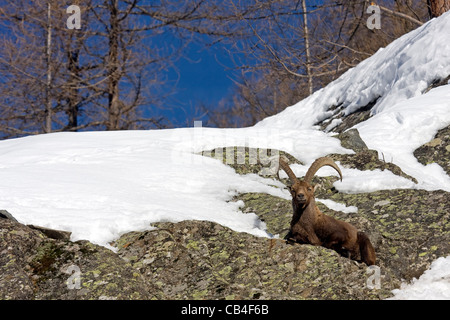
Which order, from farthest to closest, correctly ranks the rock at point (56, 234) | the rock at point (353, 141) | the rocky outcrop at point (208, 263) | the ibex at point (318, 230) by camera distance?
the rock at point (353, 141) < the ibex at point (318, 230) < the rock at point (56, 234) < the rocky outcrop at point (208, 263)

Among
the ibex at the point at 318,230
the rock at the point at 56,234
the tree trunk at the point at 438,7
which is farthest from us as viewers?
the tree trunk at the point at 438,7

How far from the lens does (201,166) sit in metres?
8.20

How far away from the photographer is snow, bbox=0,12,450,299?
235 inches

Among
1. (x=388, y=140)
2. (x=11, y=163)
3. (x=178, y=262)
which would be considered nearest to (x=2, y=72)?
(x=11, y=163)

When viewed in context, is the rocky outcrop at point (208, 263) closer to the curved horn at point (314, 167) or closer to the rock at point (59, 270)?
the rock at point (59, 270)

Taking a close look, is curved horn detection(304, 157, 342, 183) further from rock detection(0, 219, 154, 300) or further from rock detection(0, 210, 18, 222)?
rock detection(0, 210, 18, 222)

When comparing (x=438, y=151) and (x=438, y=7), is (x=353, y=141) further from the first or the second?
(x=438, y=7)

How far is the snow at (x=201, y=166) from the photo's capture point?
235 inches

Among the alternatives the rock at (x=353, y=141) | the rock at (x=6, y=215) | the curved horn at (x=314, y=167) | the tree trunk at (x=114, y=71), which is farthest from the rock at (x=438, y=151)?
the tree trunk at (x=114, y=71)

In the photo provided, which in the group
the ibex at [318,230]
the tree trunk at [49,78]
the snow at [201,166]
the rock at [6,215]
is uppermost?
the tree trunk at [49,78]

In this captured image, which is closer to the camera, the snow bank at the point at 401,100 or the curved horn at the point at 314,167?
the curved horn at the point at 314,167

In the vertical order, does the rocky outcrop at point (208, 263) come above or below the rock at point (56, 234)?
below

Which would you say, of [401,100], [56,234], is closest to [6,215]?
[56,234]

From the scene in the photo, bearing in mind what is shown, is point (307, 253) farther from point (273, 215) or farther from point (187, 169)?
point (187, 169)
